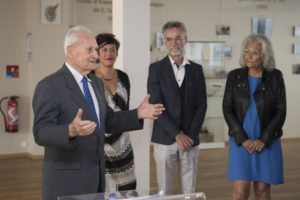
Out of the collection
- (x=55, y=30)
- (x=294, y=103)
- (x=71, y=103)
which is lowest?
(x=294, y=103)

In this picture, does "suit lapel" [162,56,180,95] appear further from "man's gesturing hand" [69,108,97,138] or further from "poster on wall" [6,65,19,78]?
"poster on wall" [6,65,19,78]

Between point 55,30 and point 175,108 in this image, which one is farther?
point 55,30

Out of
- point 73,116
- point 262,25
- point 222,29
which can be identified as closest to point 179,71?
point 73,116

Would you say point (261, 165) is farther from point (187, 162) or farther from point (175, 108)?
point (175, 108)

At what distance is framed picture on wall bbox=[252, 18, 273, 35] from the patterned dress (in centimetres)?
653

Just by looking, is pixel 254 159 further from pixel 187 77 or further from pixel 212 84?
pixel 212 84

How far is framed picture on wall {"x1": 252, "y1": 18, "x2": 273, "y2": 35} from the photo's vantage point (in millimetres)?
9773

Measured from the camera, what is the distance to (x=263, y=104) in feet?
12.9

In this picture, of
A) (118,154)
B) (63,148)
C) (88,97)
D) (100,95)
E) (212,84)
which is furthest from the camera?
(212,84)

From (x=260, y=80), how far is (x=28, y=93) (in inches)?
206

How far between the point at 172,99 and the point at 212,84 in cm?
535

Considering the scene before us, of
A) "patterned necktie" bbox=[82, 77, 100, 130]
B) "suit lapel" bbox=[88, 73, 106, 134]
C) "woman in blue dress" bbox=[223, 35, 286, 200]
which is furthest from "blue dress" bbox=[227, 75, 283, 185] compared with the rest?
"patterned necktie" bbox=[82, 77, 100, 130]

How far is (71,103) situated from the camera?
2652mm

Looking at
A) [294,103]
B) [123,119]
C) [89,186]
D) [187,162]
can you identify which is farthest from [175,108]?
[294,103]
